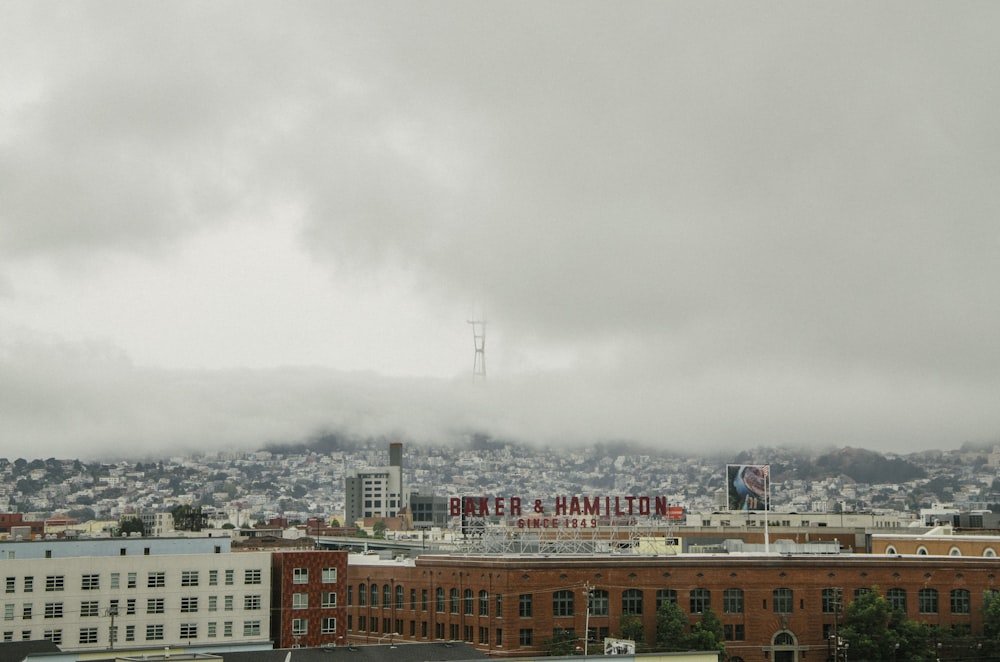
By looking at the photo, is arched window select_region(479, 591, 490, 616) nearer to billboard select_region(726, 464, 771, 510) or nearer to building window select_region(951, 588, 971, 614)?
billboard select_region(726, 464, 771, 510)

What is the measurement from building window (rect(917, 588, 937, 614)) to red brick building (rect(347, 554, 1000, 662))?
11 cm

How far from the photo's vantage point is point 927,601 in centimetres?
13175

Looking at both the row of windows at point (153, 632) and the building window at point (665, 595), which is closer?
the row of windows at point (153, 632)

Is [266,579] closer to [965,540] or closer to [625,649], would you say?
[625,649]

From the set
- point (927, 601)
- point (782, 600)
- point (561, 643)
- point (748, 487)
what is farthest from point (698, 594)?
point (748, 487)

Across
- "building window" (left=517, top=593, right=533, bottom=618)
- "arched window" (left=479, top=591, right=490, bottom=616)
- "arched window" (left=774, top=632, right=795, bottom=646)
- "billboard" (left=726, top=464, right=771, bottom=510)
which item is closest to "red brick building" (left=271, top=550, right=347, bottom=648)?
"arched window" (left=479, top=591, right=490, bottom=616)

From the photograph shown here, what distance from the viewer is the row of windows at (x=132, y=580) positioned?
123812 millimetres

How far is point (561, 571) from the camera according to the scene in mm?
123938

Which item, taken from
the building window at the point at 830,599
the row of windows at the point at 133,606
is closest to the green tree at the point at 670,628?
the building window at the point at 830,599

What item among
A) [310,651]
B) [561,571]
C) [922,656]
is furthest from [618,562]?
[310,651]

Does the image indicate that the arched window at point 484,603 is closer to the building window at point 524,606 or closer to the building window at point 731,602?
the building window at point 524,606

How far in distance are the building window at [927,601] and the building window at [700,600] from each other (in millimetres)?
23946

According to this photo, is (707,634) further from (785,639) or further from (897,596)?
(897,596)

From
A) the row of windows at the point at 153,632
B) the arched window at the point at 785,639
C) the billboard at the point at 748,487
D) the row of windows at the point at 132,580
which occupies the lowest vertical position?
the arched window at the point at 785,639
